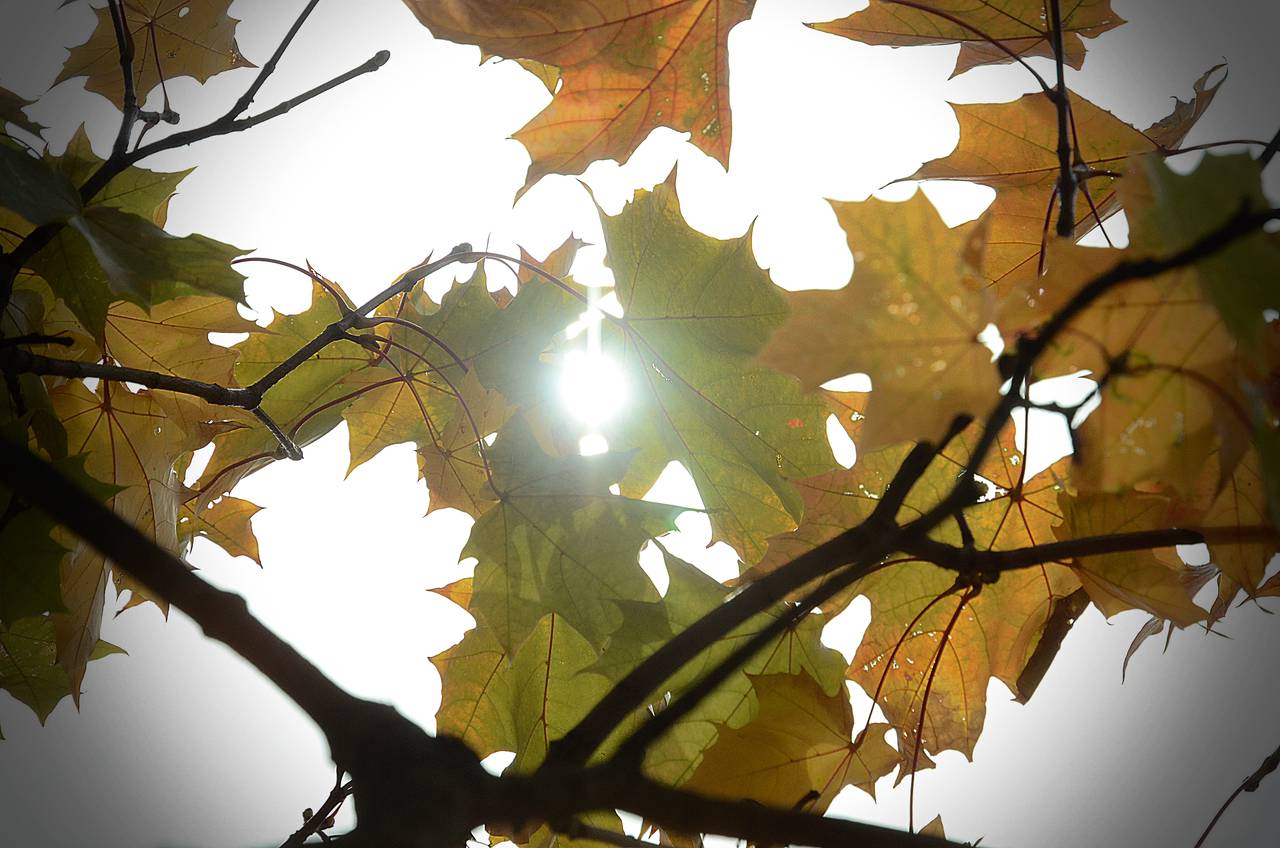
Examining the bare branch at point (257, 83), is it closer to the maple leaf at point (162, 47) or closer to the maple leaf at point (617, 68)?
the maple leaf at point (617, 68)

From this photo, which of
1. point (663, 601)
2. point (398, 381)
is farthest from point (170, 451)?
point (663, 601)

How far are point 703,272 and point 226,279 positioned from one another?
29 cm

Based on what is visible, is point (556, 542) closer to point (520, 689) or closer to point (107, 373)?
point (520, 689)

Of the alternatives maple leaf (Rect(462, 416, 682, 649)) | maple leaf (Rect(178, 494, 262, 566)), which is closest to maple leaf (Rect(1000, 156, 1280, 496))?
maple leaf (Rect(462, 416, 682, 649))

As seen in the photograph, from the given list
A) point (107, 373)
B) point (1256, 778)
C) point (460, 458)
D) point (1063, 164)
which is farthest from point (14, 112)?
point (1256, 778)

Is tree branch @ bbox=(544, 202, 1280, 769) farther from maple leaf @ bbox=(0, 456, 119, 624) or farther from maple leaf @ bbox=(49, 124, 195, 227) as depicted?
maple leaf @ bbox=(49, 124, 195, 227)

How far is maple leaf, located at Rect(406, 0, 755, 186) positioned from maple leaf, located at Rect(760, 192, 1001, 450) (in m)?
0.33

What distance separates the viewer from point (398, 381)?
0.62 m

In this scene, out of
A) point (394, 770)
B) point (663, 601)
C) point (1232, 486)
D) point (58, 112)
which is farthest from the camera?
point (58, 112)

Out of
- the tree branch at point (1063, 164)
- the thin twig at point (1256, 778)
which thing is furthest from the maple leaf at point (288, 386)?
the thin twig at point (1256, 778)

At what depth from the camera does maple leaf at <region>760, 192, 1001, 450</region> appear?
9.2 inches

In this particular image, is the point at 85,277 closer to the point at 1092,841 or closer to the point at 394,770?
the point at 394,770

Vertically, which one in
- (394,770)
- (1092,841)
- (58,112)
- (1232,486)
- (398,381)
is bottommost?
(394,770)

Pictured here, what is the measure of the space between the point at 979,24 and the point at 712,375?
29cm
